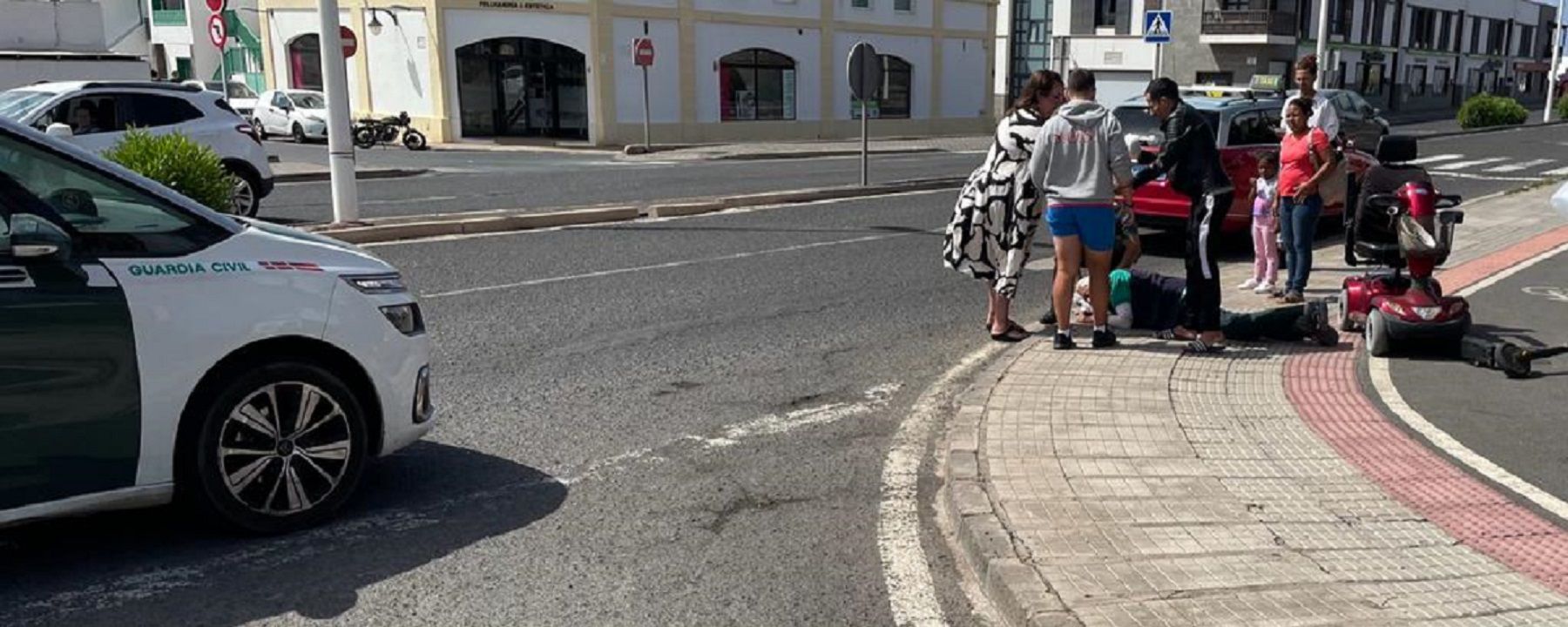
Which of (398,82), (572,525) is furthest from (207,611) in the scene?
(398,82)

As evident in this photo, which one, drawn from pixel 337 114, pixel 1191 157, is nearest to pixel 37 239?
pixel 1191 157

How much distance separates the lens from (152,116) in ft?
47.8

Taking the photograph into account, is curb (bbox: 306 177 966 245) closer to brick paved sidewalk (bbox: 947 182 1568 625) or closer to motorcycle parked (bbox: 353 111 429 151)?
brick paved sidewalk (bbox: 947 182 1568 625)

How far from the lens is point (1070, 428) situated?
5773 millimetres

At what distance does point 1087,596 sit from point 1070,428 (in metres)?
1.97

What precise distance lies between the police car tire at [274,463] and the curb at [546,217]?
6529 mm

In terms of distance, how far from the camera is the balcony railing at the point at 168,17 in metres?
48.2

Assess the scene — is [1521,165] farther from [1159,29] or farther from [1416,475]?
[1416,475]

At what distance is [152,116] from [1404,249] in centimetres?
1375

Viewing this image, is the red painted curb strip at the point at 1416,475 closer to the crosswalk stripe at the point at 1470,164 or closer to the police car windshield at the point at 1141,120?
the police car windshield at the point at 1141,120

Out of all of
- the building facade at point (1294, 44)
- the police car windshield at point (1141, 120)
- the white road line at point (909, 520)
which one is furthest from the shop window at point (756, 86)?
the white road line at point (909, 520)

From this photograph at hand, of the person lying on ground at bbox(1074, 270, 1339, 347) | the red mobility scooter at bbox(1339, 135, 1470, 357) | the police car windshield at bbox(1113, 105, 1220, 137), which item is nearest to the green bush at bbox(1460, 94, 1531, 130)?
the police car windshield at bbox(1113, 105, 1220, 137)

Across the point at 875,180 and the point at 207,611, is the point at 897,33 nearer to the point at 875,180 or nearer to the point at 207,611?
the point at 875,180

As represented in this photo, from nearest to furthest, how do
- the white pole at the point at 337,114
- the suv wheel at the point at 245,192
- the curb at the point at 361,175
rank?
the white pole at the point at 337,114 → the suv wheel at the point at 245,192 → the curb at the point at 361,175
